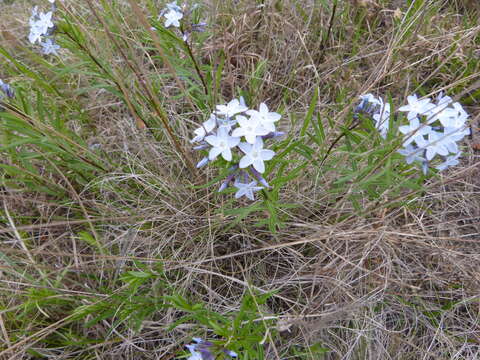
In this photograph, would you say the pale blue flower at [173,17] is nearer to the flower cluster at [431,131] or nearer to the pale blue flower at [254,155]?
the pale blue flower at [254,155]

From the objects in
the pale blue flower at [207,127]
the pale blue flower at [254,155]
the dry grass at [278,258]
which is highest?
the pale blue flower at [207,127]

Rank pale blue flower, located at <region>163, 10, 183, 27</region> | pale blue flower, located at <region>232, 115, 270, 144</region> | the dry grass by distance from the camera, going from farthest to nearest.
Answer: pale blue flower, located at <region>163, 10, 183, 27</region>
the dry grass
pale blue flower, located at <region>232, 115, 270, 144</region>

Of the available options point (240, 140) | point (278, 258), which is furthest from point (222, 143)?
point (278, 258)

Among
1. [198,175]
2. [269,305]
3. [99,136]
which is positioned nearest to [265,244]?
[269,305]

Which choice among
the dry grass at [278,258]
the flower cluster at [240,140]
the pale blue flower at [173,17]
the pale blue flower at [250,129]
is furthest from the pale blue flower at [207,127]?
the pale blue flower at [173,17]

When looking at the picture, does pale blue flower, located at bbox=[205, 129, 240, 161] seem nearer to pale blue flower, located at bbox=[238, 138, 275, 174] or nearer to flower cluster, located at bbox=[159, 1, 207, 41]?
pale blue flower, located at bbox=[238, 138, 275, 174]

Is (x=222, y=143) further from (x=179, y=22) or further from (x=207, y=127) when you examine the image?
(x=179, y=22)

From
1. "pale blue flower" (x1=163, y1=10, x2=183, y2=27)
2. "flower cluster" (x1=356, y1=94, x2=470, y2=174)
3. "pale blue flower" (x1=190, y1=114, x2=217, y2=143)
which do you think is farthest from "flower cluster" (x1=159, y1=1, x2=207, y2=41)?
"flower cluster" (x1=356, y1=94, x2=470, y2=174)

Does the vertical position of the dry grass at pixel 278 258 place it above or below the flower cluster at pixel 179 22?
below
